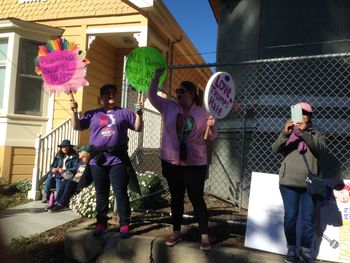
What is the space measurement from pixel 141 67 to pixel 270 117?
2159 millimetres

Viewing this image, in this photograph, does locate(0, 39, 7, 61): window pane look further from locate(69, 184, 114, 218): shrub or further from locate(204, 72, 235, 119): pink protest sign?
locate(204, 72, 235, 119): pink protest sign

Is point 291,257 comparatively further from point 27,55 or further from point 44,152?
point 27,55

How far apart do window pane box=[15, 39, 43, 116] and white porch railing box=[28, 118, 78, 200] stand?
1.33 m

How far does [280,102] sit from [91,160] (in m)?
2.93

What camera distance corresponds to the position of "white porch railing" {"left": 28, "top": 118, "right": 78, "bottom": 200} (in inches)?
301

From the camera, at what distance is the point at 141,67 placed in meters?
4.95

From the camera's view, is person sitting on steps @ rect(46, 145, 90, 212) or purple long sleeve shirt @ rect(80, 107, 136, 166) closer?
purple long sleeve shirt @ rect(80, 107, 136, 166)

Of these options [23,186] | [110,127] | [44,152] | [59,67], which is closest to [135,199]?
[110,127]

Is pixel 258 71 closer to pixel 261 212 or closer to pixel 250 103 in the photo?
pixel 250 103

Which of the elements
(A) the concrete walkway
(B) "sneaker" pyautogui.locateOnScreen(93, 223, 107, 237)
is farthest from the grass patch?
(B) "sneaker" pyautogui.locateOnScreen(93, 223, 107, 237)

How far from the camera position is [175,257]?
4.22m

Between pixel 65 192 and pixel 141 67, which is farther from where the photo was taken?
pixel 65 192

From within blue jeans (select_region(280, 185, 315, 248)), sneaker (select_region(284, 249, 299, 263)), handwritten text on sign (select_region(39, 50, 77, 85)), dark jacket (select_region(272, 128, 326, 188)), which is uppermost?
handwritten text on sign (select_region(39, 50, 77, 85))

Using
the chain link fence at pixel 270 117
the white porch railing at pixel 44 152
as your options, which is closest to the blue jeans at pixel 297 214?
the chain link fence at pixel 270 117
